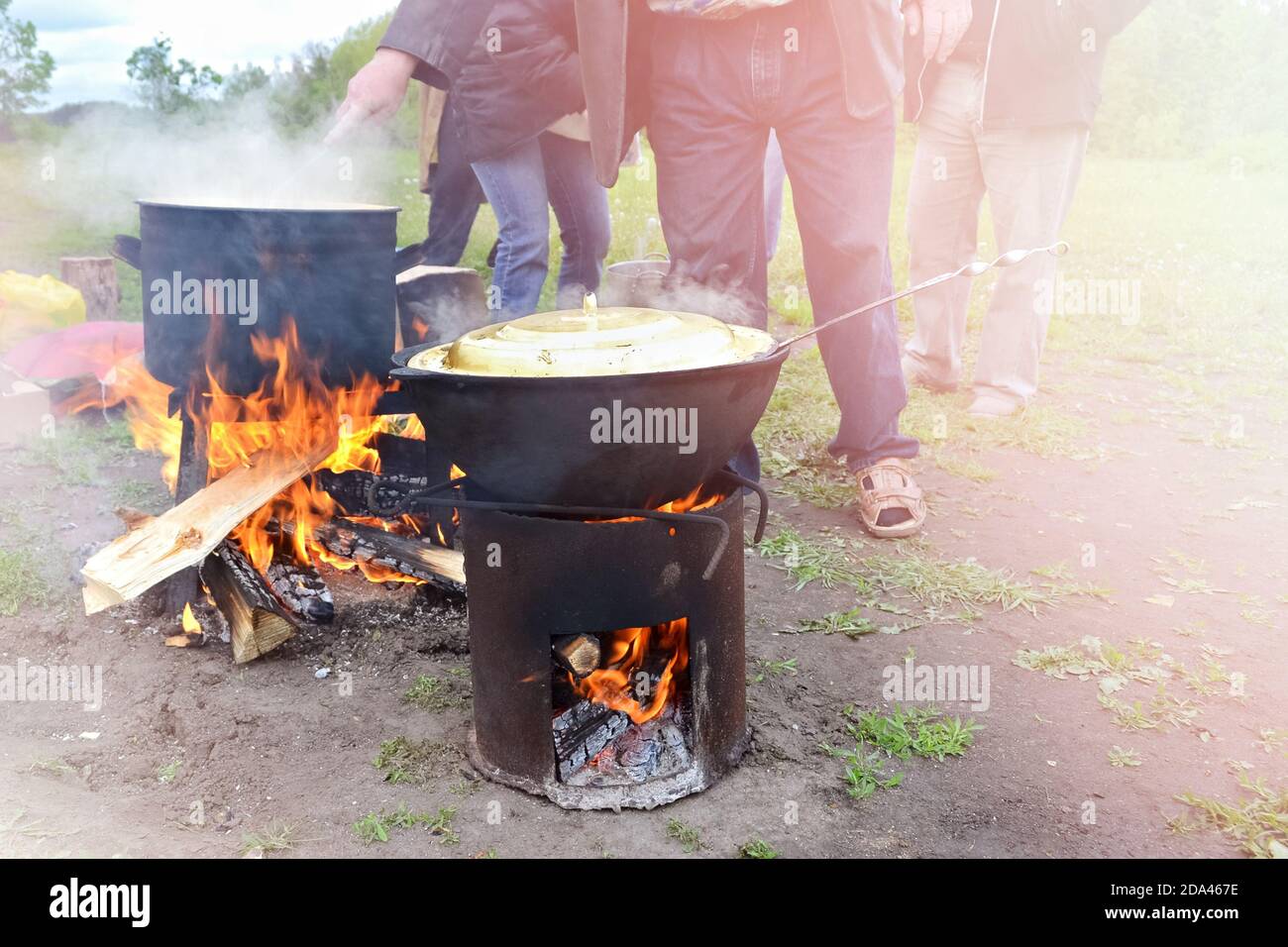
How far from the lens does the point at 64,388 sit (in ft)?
18.3

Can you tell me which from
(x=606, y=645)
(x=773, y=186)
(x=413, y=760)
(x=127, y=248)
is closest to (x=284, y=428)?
(x=127, y=248)

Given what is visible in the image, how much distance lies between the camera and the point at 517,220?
500cm

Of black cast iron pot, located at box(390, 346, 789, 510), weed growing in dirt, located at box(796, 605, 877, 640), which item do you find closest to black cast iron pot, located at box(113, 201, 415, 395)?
black cast iron pot, located at box(390, 346, 789, 510)

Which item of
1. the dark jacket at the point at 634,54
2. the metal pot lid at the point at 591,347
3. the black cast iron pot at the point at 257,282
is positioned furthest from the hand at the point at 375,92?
the metal pot lid at the point at 591,347

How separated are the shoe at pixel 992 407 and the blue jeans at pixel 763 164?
5.85 feet

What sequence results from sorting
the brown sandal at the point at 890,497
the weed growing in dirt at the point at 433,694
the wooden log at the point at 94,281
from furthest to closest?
the wooden log at the point at 94,281, the brown sandal at the point at 890,497, the weed growing in dirt at the point at 433,694

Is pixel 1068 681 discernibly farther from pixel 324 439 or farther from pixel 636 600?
pixel 324 439

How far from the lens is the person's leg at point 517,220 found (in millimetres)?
4953

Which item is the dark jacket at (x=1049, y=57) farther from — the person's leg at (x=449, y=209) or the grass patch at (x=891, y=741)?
the grass patch at (x=891, y=741)

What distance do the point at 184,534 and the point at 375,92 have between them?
5.71ft

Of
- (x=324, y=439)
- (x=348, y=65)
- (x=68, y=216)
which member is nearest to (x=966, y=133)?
(x=324, y=439)

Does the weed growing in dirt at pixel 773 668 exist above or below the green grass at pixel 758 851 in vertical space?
above

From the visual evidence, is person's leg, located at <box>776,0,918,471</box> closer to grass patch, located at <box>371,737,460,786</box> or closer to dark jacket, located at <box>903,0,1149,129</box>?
dark jacket, located at <box>903,0,1149,129</box>

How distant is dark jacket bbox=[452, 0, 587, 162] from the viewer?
449 centimetres
